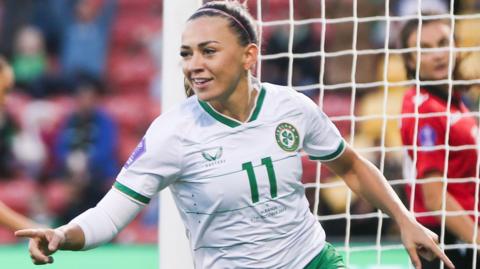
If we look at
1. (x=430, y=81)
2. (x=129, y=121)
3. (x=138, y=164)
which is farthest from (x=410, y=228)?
(x=129, y=121)

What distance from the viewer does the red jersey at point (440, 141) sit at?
17.3ft

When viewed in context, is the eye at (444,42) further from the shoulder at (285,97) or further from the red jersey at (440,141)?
the shoulder at (285,97)

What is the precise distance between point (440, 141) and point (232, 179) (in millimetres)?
1701

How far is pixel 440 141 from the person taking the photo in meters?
5.27

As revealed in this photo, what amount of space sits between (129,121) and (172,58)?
6250 mm

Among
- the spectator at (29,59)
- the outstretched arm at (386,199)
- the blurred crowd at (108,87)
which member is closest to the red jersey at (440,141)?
the outstretched arm at (386,199)

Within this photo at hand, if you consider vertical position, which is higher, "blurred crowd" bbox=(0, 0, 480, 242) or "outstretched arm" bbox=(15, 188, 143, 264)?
"outstretched arm" bbox=(15, 188, 143, 264)

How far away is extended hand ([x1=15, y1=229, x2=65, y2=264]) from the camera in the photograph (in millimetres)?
3443

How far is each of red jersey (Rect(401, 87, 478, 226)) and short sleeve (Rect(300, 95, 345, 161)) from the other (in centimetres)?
112

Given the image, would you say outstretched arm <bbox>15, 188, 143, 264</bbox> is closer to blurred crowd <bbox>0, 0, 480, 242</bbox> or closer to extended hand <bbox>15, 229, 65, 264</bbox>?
extended hand <bbox>15, 229, 65, 264</bbox>

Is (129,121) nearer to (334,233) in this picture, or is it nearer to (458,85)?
(334,233)

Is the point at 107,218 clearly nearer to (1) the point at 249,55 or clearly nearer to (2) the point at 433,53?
(1) the point at 249,55

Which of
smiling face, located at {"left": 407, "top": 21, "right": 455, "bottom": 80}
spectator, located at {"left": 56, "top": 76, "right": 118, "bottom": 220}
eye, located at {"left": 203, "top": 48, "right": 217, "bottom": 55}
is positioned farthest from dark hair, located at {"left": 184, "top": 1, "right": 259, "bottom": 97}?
spectator, located at {"left": 56, "top": 76, "right": 118, "bottom": 220}

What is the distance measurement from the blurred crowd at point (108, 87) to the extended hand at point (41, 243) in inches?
224
